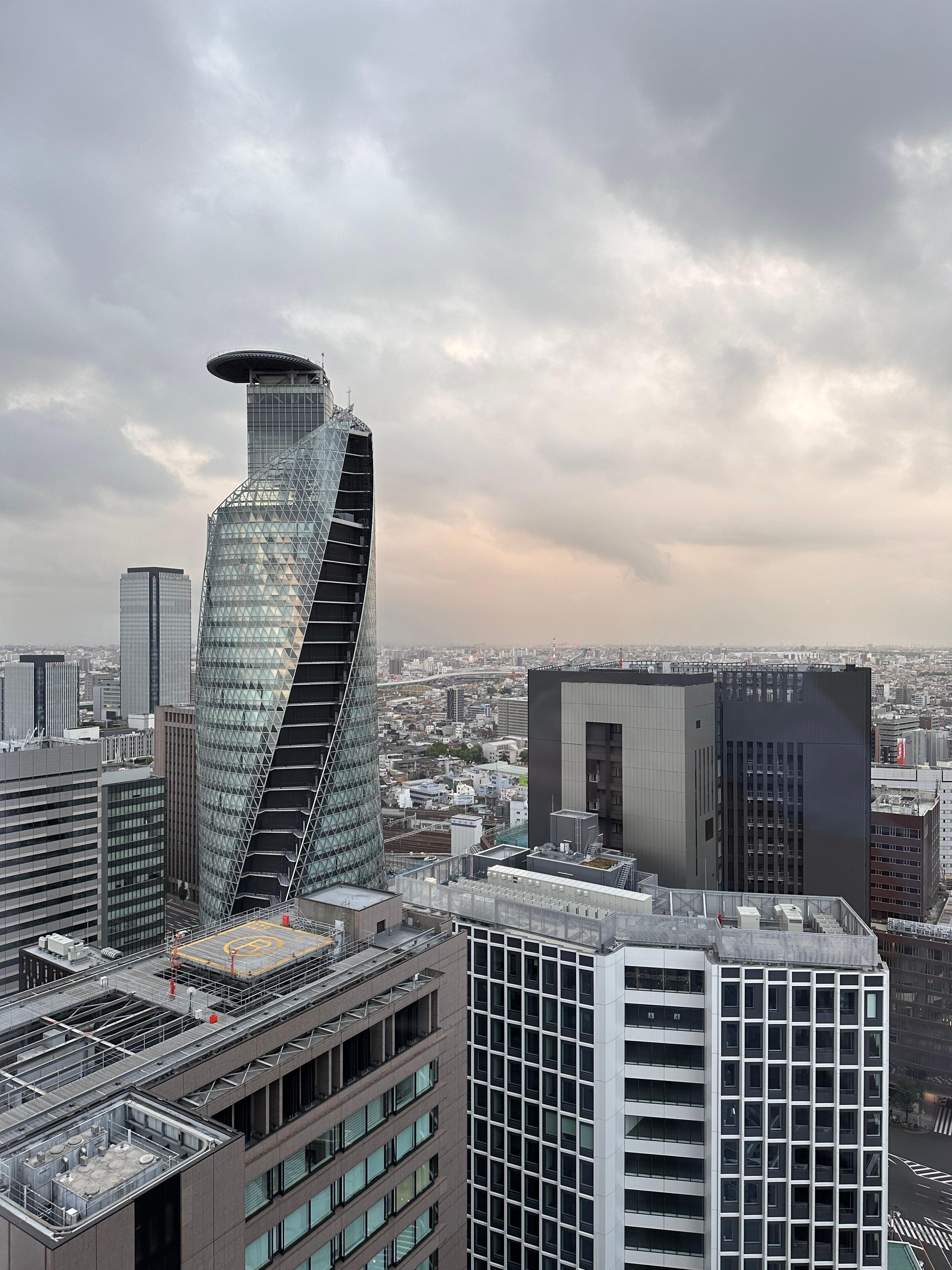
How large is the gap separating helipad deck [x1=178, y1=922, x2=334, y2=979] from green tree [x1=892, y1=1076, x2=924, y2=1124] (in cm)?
5889

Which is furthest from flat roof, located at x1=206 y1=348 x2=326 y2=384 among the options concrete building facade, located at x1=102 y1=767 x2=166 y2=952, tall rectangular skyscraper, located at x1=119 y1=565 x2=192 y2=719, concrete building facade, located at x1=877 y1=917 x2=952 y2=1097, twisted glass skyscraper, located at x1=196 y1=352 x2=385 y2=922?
tall rectangular skyscraper, located at x1=119 y1=565 x2=192 y2=719

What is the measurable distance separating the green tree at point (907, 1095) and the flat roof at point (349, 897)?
56.5 m

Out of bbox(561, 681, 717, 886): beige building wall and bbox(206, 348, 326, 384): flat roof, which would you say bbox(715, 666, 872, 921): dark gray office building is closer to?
bbox(561, 681, 717, 886): beige building wall

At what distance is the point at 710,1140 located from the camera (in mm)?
23562

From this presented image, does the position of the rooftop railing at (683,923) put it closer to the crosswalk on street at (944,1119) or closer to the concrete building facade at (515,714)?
the crosswalk on street at (944,1119)

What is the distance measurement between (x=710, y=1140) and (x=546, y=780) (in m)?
21.0

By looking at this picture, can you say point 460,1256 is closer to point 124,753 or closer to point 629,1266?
point 629,1266

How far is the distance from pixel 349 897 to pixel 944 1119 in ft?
204

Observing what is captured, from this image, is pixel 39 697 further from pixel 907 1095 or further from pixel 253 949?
pixel 907 1095

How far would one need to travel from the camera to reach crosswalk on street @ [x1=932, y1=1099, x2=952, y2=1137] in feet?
193

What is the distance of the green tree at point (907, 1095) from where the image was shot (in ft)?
193

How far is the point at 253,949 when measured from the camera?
1756 cm

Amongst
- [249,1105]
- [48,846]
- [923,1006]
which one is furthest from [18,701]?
[923,1006]

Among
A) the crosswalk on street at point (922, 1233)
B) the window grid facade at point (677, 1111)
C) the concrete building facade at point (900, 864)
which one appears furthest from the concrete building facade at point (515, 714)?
the window grid facade at point (677, 1111)
